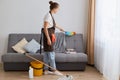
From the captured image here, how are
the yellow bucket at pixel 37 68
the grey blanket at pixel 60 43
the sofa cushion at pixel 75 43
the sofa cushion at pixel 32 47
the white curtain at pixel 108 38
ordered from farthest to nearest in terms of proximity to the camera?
1. the sofa cushion at pixel 75 43
2. the grey blanket at pixel 60 43
3. the sofa cushion at pixel 32 47
4. the yellow bucket at pixel 37 68
5. the white curtain at pixel 108 38

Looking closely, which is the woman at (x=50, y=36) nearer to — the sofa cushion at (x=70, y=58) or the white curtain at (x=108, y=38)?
the sofa cushion at (x=70, y=58)

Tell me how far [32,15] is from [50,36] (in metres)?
1.32

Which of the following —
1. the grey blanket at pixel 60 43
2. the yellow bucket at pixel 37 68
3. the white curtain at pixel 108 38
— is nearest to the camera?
the white curtain at pixel 108 38

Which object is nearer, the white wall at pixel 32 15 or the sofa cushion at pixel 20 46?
the sofa cushion at pixel 20 46

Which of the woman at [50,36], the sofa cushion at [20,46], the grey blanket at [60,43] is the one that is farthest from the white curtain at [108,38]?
the sofa cushion at [20,46]

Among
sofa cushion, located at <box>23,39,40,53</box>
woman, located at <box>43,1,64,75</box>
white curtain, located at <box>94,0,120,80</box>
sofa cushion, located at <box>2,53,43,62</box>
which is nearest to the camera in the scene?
white curtain, located at <box>94,0,120,80</box>

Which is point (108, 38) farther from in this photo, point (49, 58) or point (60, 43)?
point (60, 43)

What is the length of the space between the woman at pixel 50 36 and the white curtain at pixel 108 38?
98 cm

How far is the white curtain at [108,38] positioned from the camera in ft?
12.6

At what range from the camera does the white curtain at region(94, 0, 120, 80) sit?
384 cm

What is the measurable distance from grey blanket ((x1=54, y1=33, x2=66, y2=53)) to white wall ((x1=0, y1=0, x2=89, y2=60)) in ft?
1.15

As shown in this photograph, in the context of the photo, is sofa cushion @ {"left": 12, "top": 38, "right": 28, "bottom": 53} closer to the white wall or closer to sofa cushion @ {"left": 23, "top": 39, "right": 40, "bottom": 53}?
sofa cushion @ {"left": 23, "top": 39, "right": 40, "bottom": 53}

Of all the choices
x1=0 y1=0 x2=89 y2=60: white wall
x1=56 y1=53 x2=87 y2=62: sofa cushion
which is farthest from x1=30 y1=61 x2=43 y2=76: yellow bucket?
x1=0 y1=0 x2=89 y2=60: white wall

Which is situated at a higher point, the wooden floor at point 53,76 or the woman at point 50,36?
the woman at point 50,36
